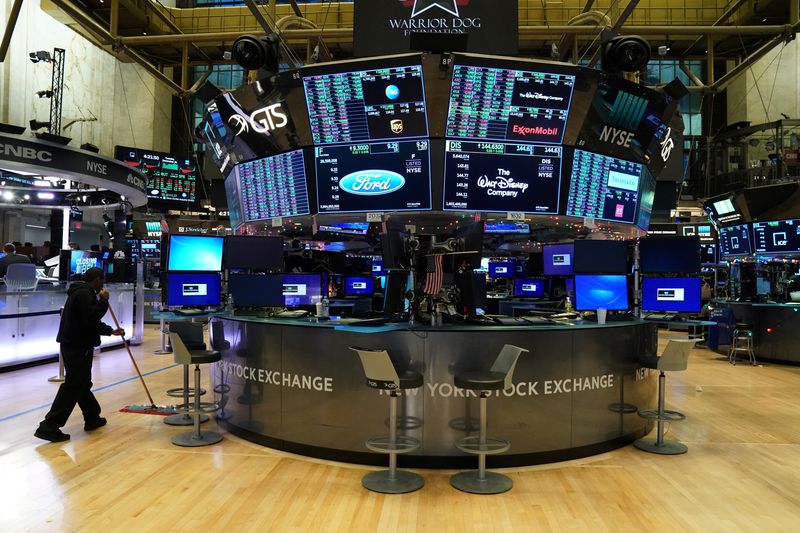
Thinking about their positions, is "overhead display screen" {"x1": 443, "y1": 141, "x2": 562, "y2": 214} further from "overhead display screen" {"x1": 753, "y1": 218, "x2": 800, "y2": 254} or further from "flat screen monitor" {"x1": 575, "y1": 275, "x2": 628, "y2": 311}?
"overhead display screen" {"x1": 753, "y1": 218, "x2": 800, "y2": 254}

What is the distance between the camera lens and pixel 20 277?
Result: 8.55 meters

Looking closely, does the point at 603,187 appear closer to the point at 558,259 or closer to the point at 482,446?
the point at 482,446

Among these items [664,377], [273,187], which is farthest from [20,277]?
[664,377]

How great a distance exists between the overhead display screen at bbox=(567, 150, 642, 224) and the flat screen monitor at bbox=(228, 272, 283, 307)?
3216mm

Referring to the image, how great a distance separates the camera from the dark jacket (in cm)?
483

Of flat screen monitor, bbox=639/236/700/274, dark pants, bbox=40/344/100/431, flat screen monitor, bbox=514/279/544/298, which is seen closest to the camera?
dark pants, bbox=40/344/100/431

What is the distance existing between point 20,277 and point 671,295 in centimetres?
938

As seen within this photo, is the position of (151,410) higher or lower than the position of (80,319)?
lower

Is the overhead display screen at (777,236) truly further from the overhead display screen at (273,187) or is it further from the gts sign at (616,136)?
the overhead display screen at (273,187)

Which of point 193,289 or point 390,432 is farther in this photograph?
point 193,289

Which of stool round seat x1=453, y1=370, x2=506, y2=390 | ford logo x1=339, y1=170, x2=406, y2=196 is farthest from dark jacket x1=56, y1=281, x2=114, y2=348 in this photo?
stool round seat x1=453, y1=370, x2=506, y2=390

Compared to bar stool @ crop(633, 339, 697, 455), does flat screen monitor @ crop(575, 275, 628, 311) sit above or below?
above

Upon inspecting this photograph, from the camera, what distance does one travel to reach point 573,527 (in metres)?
3.17

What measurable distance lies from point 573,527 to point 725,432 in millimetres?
3073
